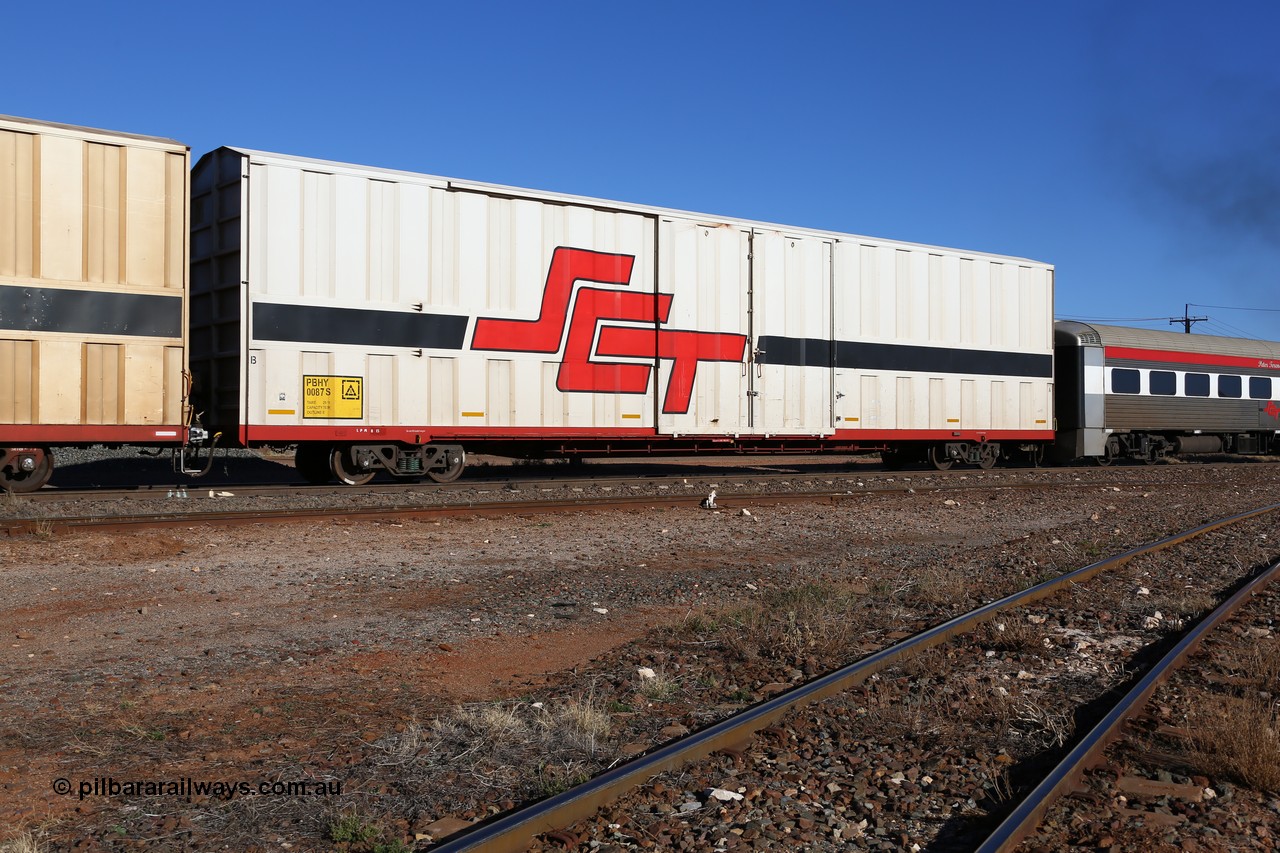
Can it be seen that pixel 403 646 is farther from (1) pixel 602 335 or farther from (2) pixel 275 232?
(1) pixel 602 335

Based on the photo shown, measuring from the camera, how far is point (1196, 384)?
86.9ft

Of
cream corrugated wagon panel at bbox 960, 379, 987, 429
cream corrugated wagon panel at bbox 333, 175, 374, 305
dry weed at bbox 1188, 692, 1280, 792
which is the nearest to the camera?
dry weed at bbox 1188, 692, 1280, 792

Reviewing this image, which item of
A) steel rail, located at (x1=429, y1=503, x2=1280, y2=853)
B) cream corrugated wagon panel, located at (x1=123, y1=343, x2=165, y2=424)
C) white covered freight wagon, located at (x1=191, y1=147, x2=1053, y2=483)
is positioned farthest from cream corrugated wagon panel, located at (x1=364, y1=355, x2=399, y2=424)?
steel rail, located at (x1=429, y1=503, x2=1280, y2=853)

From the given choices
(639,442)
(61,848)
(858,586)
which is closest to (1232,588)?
(858,586)

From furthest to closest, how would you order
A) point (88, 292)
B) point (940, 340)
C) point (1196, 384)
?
point (1196, 384) < point (940, 340) < point (88, 292)

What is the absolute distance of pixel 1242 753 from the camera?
3.94 metres

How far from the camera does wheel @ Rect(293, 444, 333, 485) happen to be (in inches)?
585

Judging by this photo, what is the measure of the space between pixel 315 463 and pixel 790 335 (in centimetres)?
833

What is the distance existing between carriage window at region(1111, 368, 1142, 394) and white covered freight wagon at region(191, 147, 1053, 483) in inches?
205

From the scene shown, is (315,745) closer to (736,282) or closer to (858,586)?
(858,586)

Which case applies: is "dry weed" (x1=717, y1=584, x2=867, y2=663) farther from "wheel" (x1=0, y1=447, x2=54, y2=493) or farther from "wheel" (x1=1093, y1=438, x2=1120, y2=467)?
"wheel" (x1=1093, y1=438, x2=1120, y2=467)

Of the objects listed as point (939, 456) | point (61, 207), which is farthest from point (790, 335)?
point (61, 207)

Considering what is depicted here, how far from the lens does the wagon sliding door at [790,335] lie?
1748 centimetres

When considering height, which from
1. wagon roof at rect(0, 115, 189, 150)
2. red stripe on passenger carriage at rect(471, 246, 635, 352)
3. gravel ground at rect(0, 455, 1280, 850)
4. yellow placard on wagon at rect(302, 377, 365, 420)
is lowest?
gravel ground at rect(0, 455, 1280, 850)
